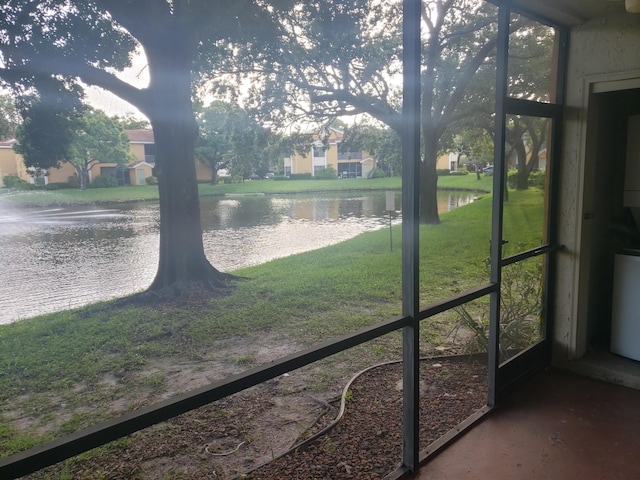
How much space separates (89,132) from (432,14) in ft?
18.9

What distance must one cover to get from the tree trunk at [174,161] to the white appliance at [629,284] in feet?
9.39

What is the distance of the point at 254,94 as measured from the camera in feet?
13.2

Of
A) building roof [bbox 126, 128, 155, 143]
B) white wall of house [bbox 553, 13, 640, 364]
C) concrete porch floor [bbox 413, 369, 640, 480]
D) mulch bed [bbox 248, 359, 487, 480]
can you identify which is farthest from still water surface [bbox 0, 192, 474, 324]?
concrete porch floor [bbox 413, 369, 640, 480]

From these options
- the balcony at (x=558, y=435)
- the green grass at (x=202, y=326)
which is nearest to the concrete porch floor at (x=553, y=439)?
the balcony at (x=558, y=435)

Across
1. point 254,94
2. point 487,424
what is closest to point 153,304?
point 254,94

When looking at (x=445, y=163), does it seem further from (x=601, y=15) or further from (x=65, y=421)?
(x=65, y=421)

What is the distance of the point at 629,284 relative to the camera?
9.05 feet

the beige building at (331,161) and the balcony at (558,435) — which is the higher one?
the beige building at (331,161)

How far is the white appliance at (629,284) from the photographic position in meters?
2.73

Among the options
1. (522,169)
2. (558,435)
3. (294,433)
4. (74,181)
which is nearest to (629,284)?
(522,169)

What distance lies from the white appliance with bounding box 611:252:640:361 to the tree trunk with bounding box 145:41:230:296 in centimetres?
286

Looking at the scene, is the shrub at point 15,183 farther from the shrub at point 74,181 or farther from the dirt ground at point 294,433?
the dirt ground at point 294,433

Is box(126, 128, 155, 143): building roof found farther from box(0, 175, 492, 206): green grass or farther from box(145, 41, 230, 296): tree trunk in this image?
box(0, 175, 492, 206): green grass

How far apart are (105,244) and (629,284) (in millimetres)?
3354
